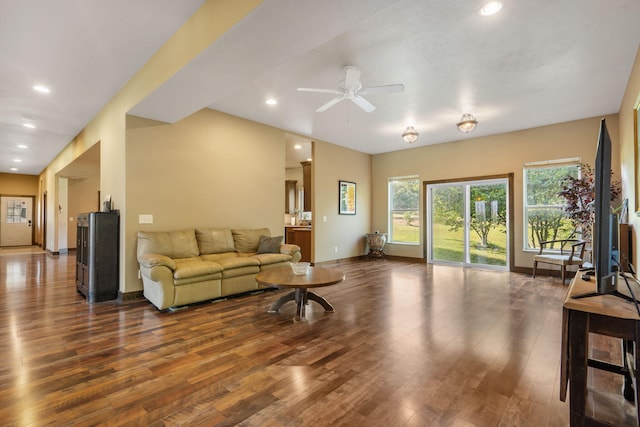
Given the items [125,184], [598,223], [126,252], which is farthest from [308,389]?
[125,184]

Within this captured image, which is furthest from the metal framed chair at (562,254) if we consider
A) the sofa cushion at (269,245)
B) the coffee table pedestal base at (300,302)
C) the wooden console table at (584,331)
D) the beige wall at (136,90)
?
the beige wall at (136,90)

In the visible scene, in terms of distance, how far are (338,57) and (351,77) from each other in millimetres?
300

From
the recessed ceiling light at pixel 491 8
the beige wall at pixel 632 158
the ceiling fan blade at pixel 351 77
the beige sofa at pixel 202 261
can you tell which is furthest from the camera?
the beige sofa at pixel 202 261

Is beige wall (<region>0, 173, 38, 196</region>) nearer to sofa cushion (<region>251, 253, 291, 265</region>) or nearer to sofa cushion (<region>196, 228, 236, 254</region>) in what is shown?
sofa cushion (<region>196, 228, 236, 254</region>)

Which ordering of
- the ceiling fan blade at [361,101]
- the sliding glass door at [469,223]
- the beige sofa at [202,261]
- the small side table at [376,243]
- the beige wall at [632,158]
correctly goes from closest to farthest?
the beige wall at [632,158], the beige sofa at [202,261], the ceiling fan blade at [361,101], the sliding glass door at [469,223], the small side table at [376,243]

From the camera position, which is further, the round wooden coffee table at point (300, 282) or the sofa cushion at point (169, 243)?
the sofa cushion at point (169, 243)

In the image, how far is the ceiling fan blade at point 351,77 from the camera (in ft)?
11.6

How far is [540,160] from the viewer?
19.8ft

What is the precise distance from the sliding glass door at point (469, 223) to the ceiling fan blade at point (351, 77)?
182 inches

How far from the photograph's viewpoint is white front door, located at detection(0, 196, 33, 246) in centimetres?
1124

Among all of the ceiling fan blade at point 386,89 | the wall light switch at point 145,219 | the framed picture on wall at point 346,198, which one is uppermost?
the ceiling fan blade at point 386,89

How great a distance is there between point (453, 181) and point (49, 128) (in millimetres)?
8862

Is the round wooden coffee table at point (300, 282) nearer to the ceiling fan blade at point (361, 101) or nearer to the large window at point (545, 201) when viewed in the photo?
the ceiling fan blade at point (361, 101)

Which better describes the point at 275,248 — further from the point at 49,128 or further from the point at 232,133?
the point at 49,128
